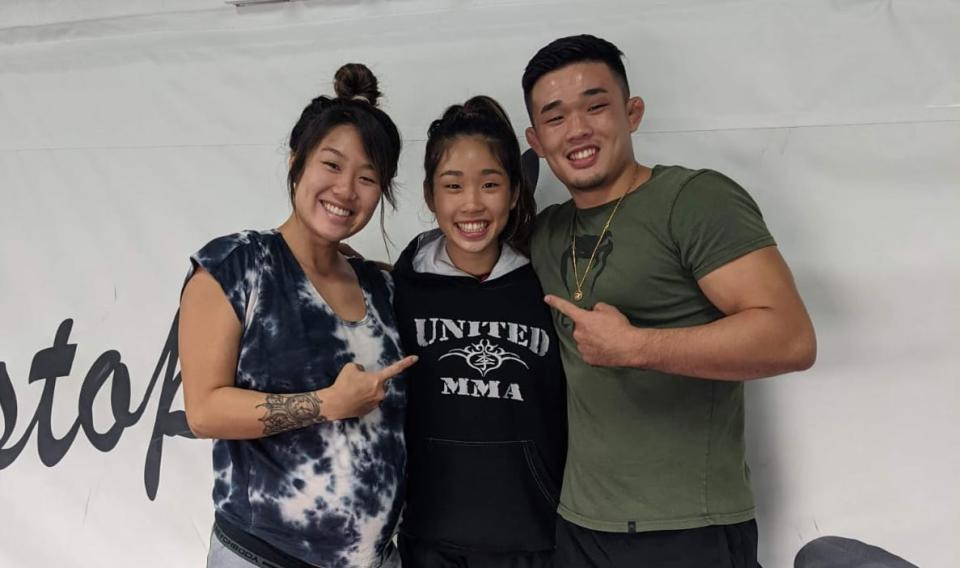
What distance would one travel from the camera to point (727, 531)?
99 centimetres

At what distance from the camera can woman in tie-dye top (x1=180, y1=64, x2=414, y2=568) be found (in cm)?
92

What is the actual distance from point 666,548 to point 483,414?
34 cm

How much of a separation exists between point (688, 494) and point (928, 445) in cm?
62

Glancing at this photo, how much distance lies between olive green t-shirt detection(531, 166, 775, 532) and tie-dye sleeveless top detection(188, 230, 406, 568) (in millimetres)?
328

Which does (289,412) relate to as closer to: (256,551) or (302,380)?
(302,380)

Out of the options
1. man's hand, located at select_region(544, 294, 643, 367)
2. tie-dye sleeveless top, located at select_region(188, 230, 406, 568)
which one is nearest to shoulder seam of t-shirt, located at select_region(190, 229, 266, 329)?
tie-dye sleeveless top, located at select_region(188, 230, 406, 568)

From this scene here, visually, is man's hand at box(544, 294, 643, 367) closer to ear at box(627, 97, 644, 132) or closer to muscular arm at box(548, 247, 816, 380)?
muscular arm at box(548, 247, 816, 380)

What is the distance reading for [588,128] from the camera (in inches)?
42.1

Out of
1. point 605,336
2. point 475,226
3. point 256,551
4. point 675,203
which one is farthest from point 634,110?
point 256,551

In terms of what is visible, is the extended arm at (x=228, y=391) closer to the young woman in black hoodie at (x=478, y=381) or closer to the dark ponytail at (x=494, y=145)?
the young woman in black hoodie at (x=478, y=381)

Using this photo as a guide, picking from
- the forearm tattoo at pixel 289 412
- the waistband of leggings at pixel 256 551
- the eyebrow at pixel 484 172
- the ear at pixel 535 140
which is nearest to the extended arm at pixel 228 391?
the forearm tattoo at pixel 289 412

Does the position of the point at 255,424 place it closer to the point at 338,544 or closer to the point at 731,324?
the point at 338,544

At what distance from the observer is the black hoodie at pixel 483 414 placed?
107 centimetres

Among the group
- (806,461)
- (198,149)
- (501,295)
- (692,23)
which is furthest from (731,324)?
(198,149)
